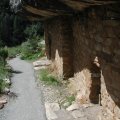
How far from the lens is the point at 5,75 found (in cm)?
985

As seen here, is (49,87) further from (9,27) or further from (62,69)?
(9,27)

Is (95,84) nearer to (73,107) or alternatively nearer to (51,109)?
(73,107)

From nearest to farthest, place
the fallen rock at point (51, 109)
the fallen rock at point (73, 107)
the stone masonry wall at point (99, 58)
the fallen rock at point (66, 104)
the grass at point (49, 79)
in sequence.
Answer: the stone masonry wall at point (99, 58) < the fallen rock at point (51, 109) < the fallen rock at point (73, 107) < the fallen rock at point (66, 104) < the grass at point (49, 79)

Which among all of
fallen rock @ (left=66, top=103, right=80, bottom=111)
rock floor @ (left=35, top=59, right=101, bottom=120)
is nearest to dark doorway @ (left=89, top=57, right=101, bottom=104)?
rock floor @ (left=35, top=59, right=101, bottom=120)

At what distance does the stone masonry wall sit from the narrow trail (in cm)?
98

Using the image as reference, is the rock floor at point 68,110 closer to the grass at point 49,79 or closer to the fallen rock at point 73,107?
the fallen rock at point 73,107

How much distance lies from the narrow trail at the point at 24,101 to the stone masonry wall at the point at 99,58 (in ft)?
3.22

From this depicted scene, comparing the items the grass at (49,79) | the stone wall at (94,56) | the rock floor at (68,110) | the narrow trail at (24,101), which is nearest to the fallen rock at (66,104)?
the rock floor at (68,110)

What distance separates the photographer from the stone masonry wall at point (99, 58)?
169 inches

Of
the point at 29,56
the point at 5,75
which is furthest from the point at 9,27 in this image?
the point at 5,75

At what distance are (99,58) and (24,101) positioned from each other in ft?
9.97

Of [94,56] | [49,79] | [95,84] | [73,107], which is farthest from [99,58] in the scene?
[49,79]

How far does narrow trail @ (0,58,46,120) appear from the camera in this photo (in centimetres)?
648

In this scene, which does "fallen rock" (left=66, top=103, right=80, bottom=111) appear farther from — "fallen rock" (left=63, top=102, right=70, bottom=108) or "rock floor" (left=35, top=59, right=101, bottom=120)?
"fallen rock" (left=63, top=102, right=70, bottom=108)
